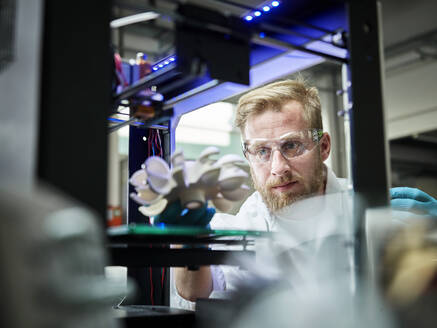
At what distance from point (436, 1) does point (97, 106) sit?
5134 millimetres

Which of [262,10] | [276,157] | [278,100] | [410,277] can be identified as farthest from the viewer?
A: [278,100]

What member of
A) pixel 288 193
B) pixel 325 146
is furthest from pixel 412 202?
pixel 288 193

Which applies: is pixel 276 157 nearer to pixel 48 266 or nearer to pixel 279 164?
pixel 279 164

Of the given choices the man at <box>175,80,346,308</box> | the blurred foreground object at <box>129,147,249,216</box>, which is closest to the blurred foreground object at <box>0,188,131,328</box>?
the blurred foreground object at <box>129,147,249,216</box>

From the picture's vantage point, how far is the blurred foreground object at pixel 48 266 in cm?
59

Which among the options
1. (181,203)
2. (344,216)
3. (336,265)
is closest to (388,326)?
(336,265)

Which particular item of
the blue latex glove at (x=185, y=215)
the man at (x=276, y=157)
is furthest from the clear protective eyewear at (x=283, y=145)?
the blue latex glove at (x=185, y=215)

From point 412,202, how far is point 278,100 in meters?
0.69

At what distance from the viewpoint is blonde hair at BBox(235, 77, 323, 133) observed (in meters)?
1.96

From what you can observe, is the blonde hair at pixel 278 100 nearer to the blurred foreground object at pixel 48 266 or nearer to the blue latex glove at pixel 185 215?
the blue latex glove at pixel 185 215

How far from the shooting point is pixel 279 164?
1.77 m

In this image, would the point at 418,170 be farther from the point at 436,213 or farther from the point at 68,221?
the point at 68,221

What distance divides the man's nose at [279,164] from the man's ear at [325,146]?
253 mm

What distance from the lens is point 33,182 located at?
2.50 feet
